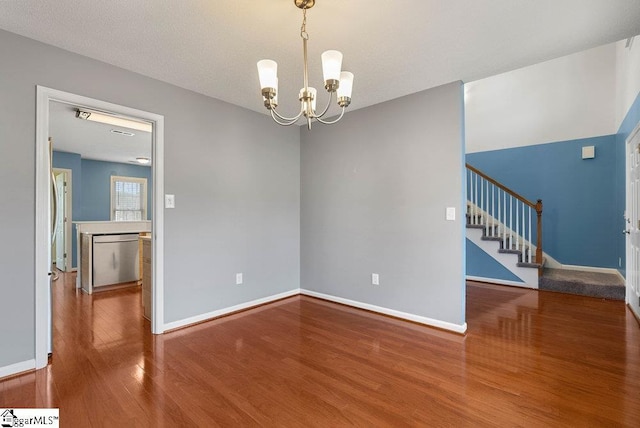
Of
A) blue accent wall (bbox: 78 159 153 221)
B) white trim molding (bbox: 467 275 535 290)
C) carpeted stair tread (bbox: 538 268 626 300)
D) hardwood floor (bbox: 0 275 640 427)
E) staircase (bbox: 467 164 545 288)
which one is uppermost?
blue accent wall (bbox: 78 159 153 221)

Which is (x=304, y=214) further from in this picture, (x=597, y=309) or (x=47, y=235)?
(x=597, y=309)

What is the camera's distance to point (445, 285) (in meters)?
2.92

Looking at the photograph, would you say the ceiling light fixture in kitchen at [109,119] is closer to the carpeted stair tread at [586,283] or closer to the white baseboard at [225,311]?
the white baseboard at [225,311]

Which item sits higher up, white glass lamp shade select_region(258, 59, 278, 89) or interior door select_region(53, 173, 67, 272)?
white glass lamp shade select_region(258, 59, 278, 89)

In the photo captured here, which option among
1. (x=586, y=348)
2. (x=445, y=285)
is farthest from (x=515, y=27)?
(x=586, y=348)

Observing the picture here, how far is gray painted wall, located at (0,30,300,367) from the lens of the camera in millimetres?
2100

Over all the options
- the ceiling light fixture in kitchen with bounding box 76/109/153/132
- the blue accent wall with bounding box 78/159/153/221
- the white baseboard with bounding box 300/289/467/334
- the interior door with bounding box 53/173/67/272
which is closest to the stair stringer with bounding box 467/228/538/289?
the white baseboard with bounding box 300/289/467/334

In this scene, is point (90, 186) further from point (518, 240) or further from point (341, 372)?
point (518, 240)

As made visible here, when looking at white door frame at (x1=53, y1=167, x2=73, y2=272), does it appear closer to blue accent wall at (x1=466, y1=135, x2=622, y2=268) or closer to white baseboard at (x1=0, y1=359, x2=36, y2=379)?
white baseboard at (x1=0, y1=359, x2=36, y2=379)

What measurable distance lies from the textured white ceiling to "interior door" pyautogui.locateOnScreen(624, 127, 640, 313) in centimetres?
172

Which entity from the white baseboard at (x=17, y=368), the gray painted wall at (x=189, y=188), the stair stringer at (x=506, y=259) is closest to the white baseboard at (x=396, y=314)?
the gray painted wall at (x=189, y=188)

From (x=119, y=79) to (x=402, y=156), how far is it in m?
2.75

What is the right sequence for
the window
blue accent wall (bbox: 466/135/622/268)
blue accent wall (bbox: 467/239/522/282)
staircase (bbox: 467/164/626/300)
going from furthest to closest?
the window → blue accent wall (bbox: 467/239/522/282) → blue accent wall (bbox: 466/135/622/268) → staircase (bbox: 467/164/626/300)

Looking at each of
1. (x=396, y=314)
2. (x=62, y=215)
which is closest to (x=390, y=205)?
(x=396, y=314)
